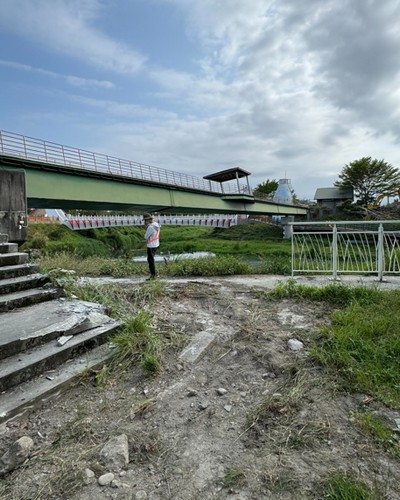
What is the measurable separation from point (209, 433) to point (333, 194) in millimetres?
61078

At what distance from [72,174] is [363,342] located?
45.9 feet

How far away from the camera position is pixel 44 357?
9.44 feet

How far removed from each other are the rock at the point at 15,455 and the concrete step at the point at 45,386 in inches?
13.4

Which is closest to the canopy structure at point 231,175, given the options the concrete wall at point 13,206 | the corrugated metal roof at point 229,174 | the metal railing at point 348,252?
the corrugated metal roof at point 229,174

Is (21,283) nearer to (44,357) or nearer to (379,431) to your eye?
(44,357)

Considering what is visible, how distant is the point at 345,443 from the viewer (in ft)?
6.98

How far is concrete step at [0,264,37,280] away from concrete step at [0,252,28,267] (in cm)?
11

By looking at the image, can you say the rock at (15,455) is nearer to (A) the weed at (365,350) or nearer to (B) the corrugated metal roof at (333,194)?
(A) the weed at (365,350)

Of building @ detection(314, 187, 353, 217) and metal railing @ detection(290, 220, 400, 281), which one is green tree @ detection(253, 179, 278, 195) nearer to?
building @ detection(314, 187, 353, 217)

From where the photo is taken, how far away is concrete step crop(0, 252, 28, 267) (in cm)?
455

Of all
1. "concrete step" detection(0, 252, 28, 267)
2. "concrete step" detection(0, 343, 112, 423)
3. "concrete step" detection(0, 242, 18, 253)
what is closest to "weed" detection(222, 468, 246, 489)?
"concrete step" detection(0, 343, 112, 423)

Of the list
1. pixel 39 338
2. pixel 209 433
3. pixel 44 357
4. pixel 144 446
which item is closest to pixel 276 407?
pixel 209 433

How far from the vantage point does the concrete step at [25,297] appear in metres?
3.78

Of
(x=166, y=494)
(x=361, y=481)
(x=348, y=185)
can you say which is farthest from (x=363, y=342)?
(x=348, y=185)
